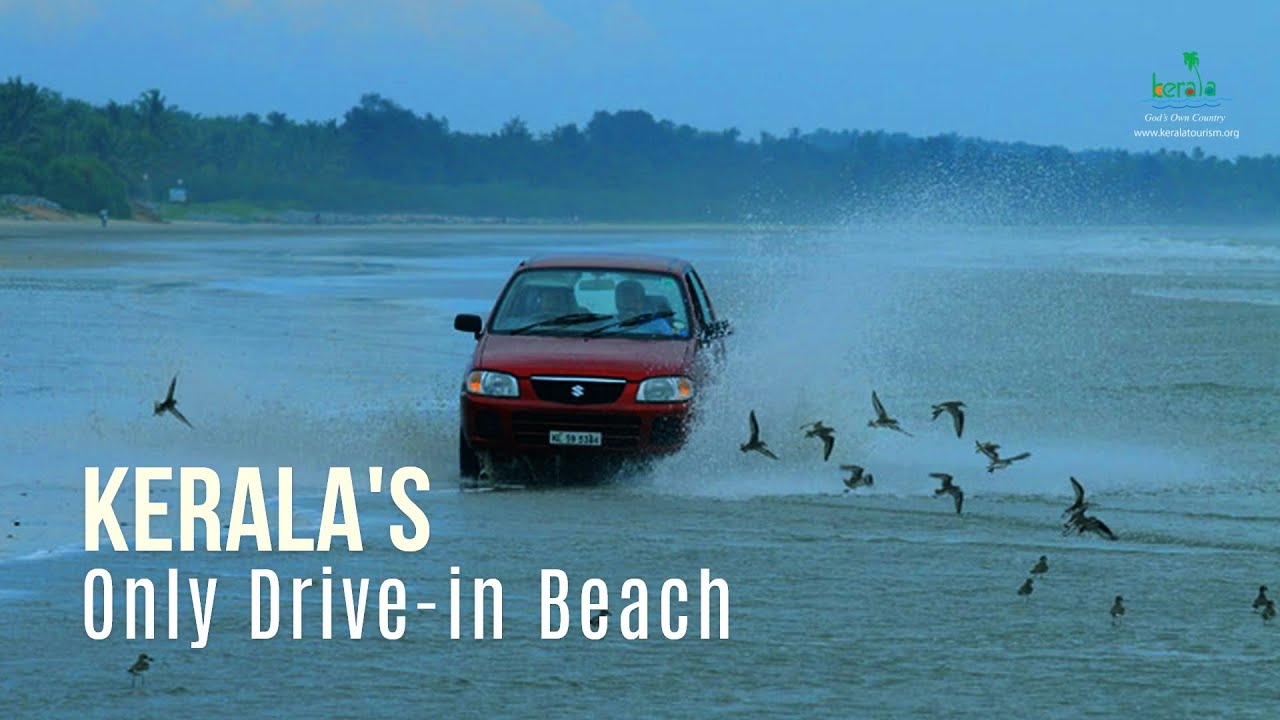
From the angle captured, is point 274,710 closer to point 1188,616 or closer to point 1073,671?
point 1073,671

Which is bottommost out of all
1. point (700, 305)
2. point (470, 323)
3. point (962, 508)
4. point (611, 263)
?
point (962, 508)

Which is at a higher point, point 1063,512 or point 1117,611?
point 1117,611

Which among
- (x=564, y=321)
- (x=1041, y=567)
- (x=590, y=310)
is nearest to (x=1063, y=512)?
(x=1041, y=567)

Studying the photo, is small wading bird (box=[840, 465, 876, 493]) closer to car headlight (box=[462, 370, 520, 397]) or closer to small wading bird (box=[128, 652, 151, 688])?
car headlight (box=[462, 370, 520, 397])

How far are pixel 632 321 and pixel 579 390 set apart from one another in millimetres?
1102

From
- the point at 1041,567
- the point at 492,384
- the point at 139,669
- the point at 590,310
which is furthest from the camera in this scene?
the point at 590,310

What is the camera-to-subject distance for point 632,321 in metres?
14.0

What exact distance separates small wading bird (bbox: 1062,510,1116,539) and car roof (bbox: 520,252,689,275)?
4.07 meters

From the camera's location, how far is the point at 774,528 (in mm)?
11281

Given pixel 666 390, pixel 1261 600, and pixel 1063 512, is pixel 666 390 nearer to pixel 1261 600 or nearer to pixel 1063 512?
pixel 1063 512

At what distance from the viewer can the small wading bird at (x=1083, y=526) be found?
10719mm

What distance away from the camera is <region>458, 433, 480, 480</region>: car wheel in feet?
43.4

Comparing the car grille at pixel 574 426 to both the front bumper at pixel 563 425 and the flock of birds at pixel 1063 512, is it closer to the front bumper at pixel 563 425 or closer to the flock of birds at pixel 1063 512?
the front bumper at pixel 563 425

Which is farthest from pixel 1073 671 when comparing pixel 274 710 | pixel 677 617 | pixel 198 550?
pixel 198 550
